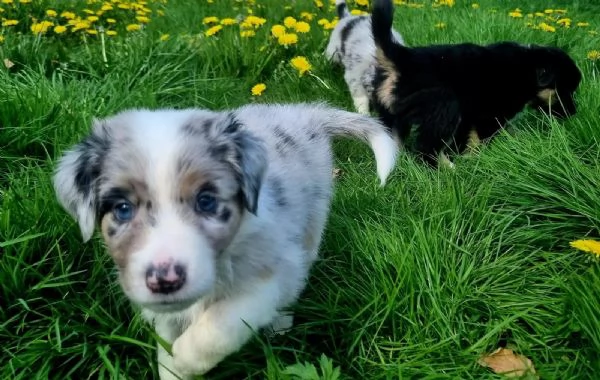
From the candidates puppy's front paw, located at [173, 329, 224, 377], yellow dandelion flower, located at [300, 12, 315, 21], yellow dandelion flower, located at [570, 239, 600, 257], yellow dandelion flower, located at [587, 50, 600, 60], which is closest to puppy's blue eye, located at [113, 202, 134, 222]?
puppy's front paw, located at [173, 329, 224, 377]

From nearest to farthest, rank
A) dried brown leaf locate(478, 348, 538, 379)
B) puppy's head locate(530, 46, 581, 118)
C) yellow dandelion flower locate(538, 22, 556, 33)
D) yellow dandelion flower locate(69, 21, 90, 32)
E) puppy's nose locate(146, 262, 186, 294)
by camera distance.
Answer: puppy's nose locate(146, 262, 186, 294) < dried brown leaf locate(478, 348, 538, 379) < puppy's head locate(530, 46, 581, 118) < yellow dandelion flower locate(69, 21, 90, 32) < yellow dandelion flower locate(538, 22, 556, 33)

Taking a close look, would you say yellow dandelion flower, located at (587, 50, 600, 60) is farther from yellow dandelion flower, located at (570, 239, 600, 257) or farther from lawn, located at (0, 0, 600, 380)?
yellow dandelion flower, located at (570, 239, 600, 257)

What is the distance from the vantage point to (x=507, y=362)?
2299 millimetres

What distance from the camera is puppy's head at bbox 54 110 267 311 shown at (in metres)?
1.77

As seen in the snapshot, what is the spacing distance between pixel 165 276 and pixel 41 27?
14.9ft

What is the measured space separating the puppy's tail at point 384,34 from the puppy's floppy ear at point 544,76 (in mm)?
1086

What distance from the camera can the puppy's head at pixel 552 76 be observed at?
467 centimetres

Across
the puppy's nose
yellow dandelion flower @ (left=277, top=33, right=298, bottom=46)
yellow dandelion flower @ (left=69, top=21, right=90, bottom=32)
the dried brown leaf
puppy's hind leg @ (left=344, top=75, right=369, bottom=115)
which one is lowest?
puppy's hind leg @ (left=344, top=75, right=369, bottom=115)

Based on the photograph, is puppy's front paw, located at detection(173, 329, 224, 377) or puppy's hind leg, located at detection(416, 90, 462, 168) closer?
puppy's front paw, located at detection(173, 329, 224, 377)

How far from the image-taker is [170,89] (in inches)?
180

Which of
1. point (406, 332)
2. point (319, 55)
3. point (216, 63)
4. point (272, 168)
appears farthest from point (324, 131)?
point (319, 55)

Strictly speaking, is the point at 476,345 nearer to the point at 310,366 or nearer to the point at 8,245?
the point at 310,366

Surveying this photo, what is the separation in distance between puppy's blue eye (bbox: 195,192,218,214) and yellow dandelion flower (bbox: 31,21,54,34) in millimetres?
4100

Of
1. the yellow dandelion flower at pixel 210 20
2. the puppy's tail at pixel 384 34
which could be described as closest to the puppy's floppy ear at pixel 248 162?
the puppy's tail at pixel 384 34
